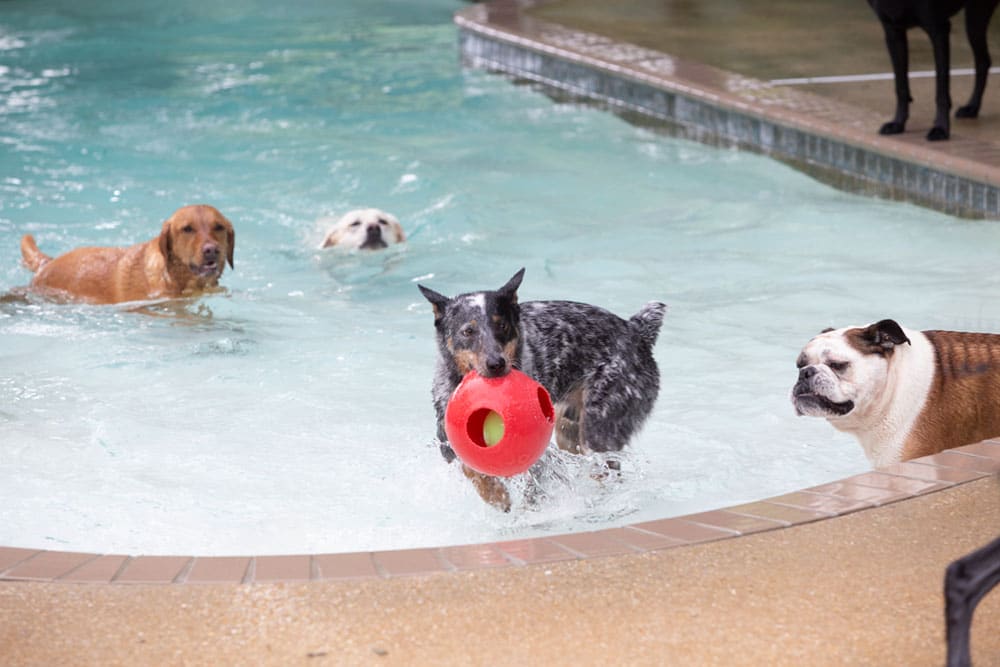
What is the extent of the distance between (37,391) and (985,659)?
5.51 meters

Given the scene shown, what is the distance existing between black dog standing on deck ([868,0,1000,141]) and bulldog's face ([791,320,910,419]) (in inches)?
217

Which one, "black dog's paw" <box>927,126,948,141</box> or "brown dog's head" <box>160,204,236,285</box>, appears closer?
"brown dog's head" <box>160,204,236,285</box>

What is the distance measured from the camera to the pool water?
5.60 meters

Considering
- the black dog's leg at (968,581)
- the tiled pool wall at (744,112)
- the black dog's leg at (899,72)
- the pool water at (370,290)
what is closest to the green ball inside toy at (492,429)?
the pool water at (370,290)

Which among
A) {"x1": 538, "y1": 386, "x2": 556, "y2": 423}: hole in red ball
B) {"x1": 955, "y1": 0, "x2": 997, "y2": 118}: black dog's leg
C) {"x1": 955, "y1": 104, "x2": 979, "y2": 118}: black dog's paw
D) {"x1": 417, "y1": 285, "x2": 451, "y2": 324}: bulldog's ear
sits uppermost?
{"x1": 955, "y1": 0, "x2": 997, "y2": 118}: black dog's leg

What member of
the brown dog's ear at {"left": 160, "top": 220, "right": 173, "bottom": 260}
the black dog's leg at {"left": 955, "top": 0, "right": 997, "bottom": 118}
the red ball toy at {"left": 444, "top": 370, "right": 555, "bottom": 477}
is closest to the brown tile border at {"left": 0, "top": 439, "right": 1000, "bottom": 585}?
the red ball toy at {"left": 444, "top": 370, "right": 555, "bottom": 477}

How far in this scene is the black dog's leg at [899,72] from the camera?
9.98 m

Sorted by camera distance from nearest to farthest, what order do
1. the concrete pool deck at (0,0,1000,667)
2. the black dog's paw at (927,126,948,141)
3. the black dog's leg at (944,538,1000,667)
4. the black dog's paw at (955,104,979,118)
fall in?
the black dog's leg at (944,538,1000,667) < the concrete pool deck at (0,0,1000,667) < the black dog's paw at (927,126,948,141) < the black dog's paw at (955,104,979,118)

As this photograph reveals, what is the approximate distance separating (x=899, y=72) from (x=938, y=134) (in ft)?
1.87

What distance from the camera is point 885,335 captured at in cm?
483

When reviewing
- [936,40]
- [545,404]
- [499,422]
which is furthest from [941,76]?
[499,422]

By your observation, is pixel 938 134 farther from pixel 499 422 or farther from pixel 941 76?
pixel 499 422

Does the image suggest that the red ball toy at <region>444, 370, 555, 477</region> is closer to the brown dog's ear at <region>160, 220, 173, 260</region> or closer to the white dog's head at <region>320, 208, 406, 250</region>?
the brown dog's ear at <region>160, 220, 173, 260</region>

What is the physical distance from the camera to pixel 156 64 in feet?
59.6
